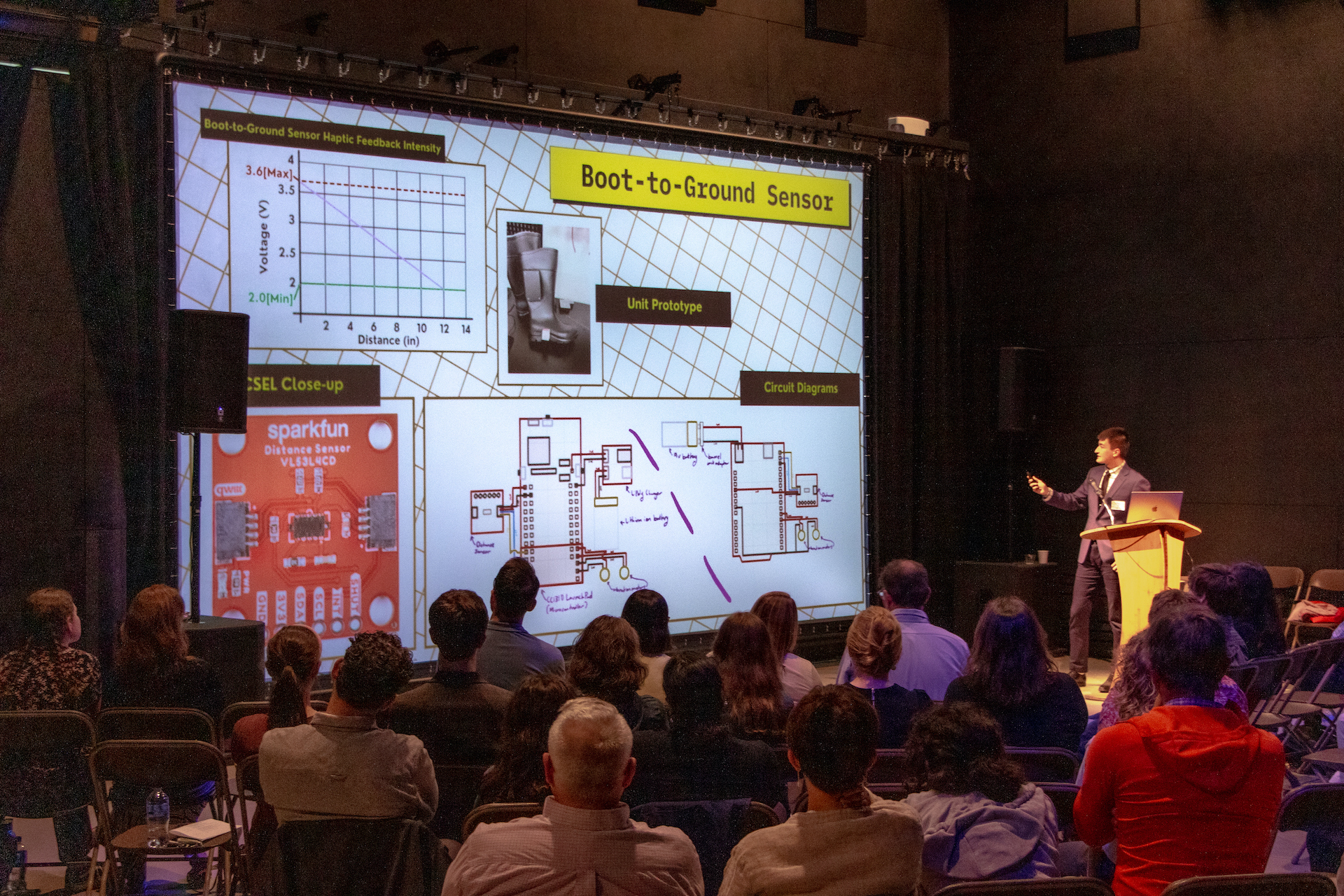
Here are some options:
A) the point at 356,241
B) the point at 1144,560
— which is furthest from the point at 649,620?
the point at 1144,560

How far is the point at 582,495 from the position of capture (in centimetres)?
643

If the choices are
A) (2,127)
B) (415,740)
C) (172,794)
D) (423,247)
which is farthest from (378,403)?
(415,740)

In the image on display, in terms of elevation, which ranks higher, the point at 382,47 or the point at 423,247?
the point at 382,47

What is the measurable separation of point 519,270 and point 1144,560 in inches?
150

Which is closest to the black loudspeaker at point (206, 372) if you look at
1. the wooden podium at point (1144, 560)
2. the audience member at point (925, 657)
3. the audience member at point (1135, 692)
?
the audience member at point (925, 657)

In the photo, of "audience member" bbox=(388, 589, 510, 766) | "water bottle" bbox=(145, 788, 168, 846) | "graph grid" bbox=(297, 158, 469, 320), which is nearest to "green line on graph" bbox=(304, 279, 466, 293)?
"graph grid" bbox=(297, 158, 469, 320)

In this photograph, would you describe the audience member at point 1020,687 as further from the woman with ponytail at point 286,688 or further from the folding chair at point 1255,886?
the woman with ponytail at point 286,688

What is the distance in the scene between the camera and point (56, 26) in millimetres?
4926

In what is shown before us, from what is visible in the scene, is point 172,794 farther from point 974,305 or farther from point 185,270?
point 974,305

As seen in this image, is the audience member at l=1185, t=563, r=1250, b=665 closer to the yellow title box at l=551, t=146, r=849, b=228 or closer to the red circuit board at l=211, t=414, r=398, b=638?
the red circuit board at l=211, t=414, r=398, b=638

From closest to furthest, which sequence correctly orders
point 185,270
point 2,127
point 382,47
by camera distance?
1. point 2,127
2. point 185,270
3. point 382,47

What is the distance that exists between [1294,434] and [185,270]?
648 centimetres

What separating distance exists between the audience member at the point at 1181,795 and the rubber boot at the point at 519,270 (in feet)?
14.5

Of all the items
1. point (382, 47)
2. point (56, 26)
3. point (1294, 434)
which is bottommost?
point (1294, 434)
